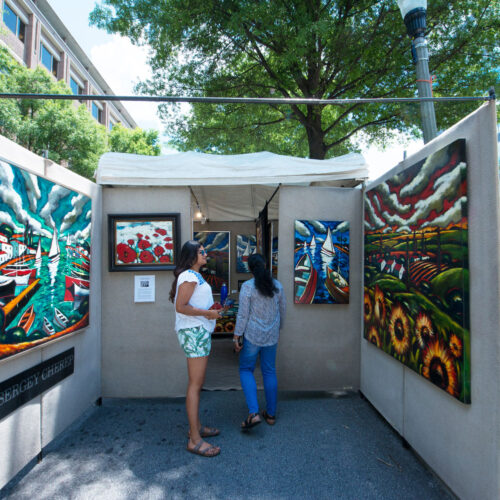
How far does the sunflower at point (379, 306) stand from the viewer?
3.34m

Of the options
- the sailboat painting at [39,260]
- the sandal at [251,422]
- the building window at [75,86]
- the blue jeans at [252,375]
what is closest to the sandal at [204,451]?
the sandal at [251,422]

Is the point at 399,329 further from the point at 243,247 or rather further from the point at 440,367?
the point at 243,247

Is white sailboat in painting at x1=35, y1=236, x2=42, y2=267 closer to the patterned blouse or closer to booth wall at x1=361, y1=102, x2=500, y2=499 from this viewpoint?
the patterned blouse

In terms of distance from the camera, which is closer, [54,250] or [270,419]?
[54,250]

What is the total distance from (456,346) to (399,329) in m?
0.77

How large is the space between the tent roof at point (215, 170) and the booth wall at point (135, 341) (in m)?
0.39

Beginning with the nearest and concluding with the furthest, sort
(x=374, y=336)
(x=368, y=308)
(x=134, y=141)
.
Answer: (x=374, y=336) < (x=368, y=308) < (x=134, y=141)

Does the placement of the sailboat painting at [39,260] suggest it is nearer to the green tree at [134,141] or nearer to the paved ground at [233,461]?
the paved ground at [233,461]

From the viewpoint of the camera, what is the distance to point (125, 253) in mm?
3943

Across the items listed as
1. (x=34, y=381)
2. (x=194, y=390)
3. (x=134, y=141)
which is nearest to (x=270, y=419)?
(x=194, y=390)

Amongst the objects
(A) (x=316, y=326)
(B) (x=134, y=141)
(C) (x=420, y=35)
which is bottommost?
(A) (x=316, y=326)

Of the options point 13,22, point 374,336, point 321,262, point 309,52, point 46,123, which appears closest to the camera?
point 374,336

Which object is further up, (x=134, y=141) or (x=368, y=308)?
(x=134, y=141)

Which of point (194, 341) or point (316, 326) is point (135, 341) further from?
point (316, 326)
